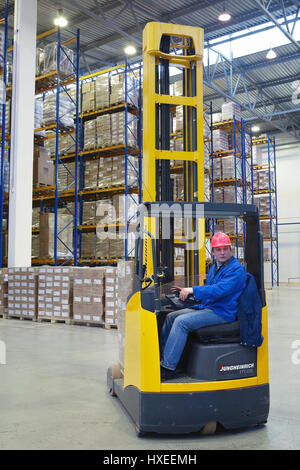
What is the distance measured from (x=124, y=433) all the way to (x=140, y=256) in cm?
113

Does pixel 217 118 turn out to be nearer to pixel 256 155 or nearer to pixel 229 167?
pixel 229 167

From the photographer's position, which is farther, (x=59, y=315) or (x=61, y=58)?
(x=61, y=58)

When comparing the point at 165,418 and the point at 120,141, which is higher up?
the point at 120,141

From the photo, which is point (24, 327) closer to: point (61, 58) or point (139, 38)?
point (61, 58)

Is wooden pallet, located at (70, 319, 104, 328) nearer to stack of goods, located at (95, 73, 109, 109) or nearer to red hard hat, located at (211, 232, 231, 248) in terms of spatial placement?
red hard hat, located at (211, 232, 231, 248)

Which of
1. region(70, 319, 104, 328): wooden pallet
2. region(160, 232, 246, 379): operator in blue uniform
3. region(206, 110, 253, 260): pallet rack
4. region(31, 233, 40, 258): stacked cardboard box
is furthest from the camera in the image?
region(206, 110, 253, 260): pallet rack

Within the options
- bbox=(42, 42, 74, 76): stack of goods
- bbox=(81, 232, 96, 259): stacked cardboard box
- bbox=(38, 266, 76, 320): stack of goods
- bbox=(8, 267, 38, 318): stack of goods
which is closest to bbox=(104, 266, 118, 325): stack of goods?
bbox=(38, 266, 76, 320): stack of goods

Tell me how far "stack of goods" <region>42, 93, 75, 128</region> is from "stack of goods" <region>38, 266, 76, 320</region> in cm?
412

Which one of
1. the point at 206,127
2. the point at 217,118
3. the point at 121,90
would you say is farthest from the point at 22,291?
the point at 217,118

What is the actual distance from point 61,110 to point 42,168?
1.56 m

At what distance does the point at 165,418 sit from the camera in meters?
2.67

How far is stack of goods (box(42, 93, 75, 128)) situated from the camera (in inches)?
413

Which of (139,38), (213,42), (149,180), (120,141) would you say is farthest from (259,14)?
(149,180)
